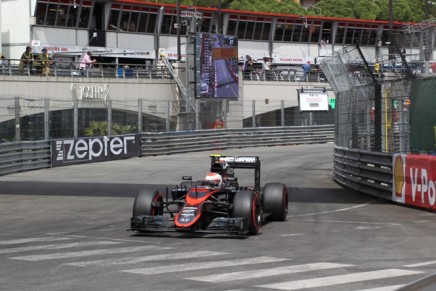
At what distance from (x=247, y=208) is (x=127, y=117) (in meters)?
23.6

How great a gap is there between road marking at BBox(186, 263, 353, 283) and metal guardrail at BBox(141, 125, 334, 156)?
26890mm

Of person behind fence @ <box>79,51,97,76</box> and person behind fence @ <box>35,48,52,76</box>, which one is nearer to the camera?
person behind fence @ <box>35,48,52,76</box>


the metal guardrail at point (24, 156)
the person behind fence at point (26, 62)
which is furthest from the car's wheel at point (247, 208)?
the person behind fence at point (26, 62)

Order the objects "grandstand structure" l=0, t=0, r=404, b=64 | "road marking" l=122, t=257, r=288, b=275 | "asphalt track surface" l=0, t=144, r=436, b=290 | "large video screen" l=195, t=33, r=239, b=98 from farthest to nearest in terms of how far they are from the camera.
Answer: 1. "grandstand structure" l=0, t=0, r=404, b=64
2. "large video screen" l=195, t=33, r=239, b=98
3. "road marking" l=122, t=257, r=288, b=275
4. "asphalt track surface" l=0, t=144, r=436, b=290

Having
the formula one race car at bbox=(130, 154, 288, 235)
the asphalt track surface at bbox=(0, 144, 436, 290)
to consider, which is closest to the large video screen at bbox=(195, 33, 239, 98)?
the asphalt track surface at bbox=(0, 144, 436, 290)

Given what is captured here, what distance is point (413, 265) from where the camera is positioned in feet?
31.7

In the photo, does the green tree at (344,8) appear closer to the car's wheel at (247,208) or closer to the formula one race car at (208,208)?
the formula one race car at (208,208)

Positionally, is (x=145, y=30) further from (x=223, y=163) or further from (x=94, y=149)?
(x=223, y=163)

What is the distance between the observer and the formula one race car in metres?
11.9

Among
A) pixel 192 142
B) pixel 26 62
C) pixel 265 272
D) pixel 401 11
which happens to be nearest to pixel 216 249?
pixel 265 272

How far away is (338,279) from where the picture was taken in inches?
347

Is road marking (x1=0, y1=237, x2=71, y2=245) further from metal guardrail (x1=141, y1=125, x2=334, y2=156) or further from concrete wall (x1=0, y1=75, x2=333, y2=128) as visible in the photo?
metal guardrail (x1=141, y1=125, x2=334, y2=156)

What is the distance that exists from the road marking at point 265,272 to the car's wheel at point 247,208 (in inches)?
99.2

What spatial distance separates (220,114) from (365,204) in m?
27.0
